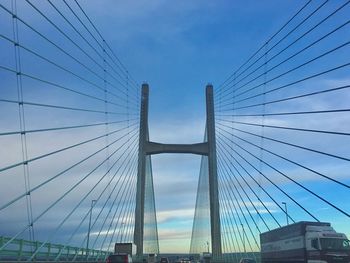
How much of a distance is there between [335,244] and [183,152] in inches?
912

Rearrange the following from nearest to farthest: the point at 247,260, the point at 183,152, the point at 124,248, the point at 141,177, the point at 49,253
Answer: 1. the point at 49,253
2. the point at 124,248
3. the point at 247,260
4. the point at 141,177
5. the point at 183,152

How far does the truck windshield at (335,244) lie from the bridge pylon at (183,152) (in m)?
17.9

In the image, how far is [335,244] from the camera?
3278 centimetres

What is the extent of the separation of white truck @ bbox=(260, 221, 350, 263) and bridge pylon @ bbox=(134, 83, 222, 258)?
12901 millimetres

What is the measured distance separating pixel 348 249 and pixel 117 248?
19.0 meters

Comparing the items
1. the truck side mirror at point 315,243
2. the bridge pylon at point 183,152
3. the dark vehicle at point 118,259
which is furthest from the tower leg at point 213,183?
the truck side mirror at point 315,243

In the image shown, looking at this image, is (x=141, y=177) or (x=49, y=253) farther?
(x=141, y=177)

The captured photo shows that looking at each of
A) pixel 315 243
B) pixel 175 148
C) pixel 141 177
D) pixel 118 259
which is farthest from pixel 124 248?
pixel 315 243

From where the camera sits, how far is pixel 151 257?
217ft

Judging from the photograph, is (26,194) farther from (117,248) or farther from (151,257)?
(151,257)

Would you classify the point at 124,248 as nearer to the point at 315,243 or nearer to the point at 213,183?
the point at 213,183

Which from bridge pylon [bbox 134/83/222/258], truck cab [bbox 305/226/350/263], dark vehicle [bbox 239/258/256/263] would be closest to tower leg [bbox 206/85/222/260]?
bridge pylon [bbox 134/83/222/258]

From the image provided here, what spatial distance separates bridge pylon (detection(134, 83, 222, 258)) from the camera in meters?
50.2

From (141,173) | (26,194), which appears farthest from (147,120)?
(26,194)
